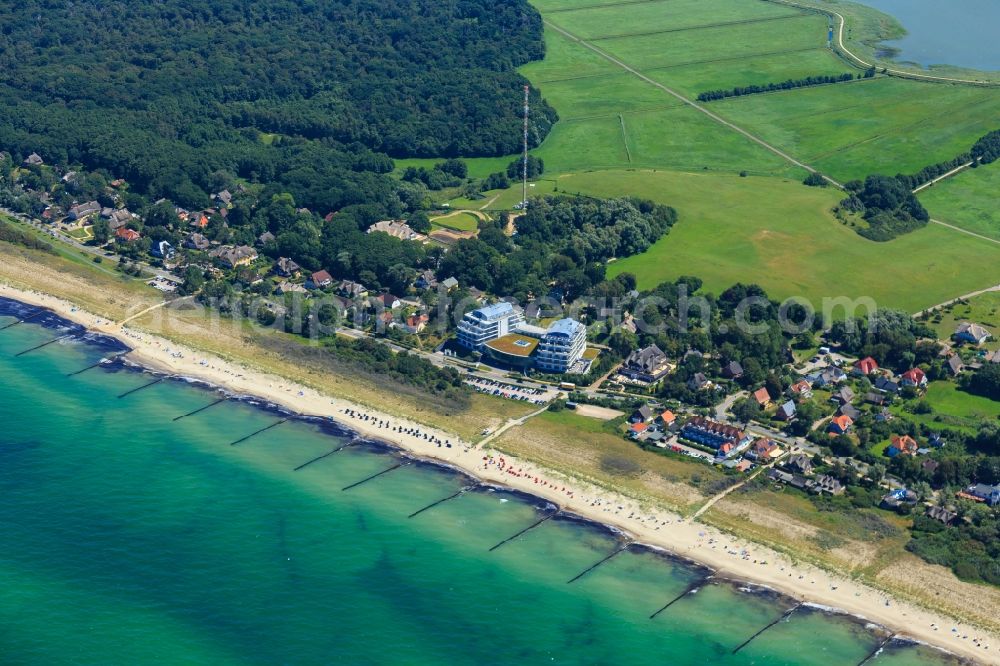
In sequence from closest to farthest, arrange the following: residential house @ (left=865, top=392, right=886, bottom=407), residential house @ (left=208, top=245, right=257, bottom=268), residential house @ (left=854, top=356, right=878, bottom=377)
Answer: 1. residential house @ (left=865, top=392, right=886, bottom=407)
2. residential house @ (left=854, top=356, right=878, bottom=377)
3. residential house @ (left=208, top=245, right=257, bottom=268)

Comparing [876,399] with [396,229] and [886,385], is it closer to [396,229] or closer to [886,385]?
[886,385]

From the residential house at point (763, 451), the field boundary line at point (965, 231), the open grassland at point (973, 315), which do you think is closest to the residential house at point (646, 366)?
the residential house at point (763, 451)

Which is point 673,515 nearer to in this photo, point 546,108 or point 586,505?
point 586,505

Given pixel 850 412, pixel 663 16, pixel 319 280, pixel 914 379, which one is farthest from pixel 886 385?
pixel 663 16

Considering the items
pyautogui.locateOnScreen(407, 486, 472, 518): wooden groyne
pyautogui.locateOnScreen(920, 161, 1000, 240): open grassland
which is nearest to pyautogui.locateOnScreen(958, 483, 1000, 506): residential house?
pyautogui.locateOnScreen(407, 486, 472, 518): wooden groyne

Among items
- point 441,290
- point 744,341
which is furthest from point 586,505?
point 441,290

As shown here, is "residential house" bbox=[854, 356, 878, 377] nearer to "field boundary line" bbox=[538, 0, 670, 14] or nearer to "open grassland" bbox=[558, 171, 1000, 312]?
"open grassland" bbox=[558, 171, 1000, 312]

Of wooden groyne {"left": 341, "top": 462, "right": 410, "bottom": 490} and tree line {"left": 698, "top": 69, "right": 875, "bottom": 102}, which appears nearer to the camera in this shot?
wooden groyne {"left": 341, "top": 462, "right": 410, "bottom": 490}
